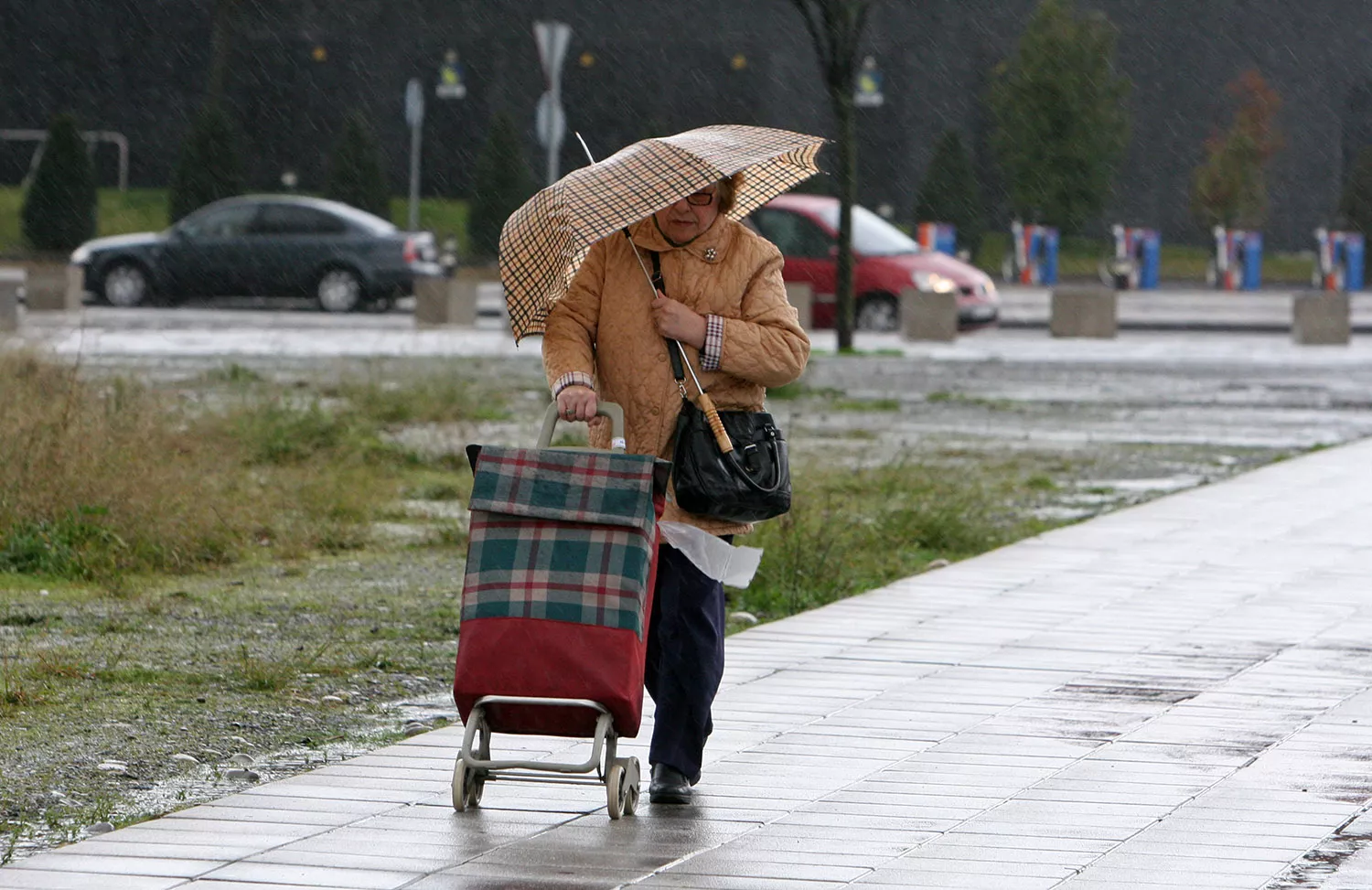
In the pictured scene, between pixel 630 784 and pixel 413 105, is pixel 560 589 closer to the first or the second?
pixel 630 784

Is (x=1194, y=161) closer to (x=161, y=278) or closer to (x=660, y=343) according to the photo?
(x=161, y=278)

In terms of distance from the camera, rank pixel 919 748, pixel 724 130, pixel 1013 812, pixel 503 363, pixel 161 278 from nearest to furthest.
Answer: pixel 1013 812 < pixel 724 130 < pixel 919 748 < pixel 503 363 < pixel 161 278

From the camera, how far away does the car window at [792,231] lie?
27.6 meters

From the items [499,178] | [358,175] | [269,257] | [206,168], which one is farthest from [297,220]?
[499,178]

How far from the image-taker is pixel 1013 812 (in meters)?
5.10

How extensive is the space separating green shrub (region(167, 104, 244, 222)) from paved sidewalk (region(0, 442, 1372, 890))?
107 feet

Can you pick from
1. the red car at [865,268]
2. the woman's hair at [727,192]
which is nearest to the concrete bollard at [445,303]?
the red car at [865,268]

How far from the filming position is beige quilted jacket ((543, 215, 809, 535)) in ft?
17.0

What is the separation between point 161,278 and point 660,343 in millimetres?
26788

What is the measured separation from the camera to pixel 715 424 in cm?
507

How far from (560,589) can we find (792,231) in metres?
23.1

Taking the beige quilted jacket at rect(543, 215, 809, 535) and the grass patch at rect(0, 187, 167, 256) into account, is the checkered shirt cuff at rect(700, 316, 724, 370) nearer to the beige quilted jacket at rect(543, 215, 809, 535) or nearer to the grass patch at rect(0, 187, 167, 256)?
the beige quilted jacket at rect(543, 215, 809, 535)

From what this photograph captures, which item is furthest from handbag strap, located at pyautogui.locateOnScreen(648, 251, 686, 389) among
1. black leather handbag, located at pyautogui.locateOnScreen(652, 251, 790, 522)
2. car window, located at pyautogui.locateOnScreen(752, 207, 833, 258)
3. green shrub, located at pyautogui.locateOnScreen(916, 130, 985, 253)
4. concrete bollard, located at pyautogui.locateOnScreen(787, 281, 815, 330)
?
green shrub, located at pyautogui.locateOnScreen(916, 130, 985, 253)

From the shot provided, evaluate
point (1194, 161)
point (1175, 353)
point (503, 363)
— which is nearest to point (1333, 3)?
point (1194, 161)
